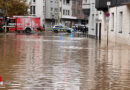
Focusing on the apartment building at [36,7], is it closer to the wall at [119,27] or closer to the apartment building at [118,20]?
the apartment building at [118,20]

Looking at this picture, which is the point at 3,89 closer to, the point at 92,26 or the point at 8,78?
the point at 8,78

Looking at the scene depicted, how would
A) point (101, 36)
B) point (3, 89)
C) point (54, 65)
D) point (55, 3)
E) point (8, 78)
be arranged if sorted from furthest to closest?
point (55, 3) → point (101, 36) → point (54, 65) → point (8, 78) → point (3, 89)

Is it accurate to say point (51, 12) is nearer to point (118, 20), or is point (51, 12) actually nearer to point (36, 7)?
point (36, 7)

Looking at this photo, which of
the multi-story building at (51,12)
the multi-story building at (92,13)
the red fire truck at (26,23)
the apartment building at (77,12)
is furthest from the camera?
the apartment building at (77,12)

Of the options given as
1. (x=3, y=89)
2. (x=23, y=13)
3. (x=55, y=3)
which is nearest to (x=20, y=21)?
(x=23, y=13)

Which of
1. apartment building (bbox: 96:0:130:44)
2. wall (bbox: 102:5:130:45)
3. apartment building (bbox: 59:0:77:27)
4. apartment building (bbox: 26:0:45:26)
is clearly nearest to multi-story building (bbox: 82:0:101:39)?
apartment building (bbox: 96:0:130:44)

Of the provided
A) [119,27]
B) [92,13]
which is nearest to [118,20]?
[119,27]

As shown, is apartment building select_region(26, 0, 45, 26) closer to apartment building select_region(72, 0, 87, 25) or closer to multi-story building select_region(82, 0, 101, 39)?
apartment building select_region(72, 0, 87, 25)

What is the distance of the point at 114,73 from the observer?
16297mm

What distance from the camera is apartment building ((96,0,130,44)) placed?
4178cm

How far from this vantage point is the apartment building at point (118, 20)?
41.8 metres

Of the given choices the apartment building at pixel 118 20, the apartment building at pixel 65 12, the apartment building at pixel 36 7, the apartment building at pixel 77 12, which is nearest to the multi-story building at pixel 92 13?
the apartment building at pixel 118 20

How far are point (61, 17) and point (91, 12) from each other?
7413cm

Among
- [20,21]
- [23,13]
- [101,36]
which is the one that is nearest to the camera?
[101,36]
